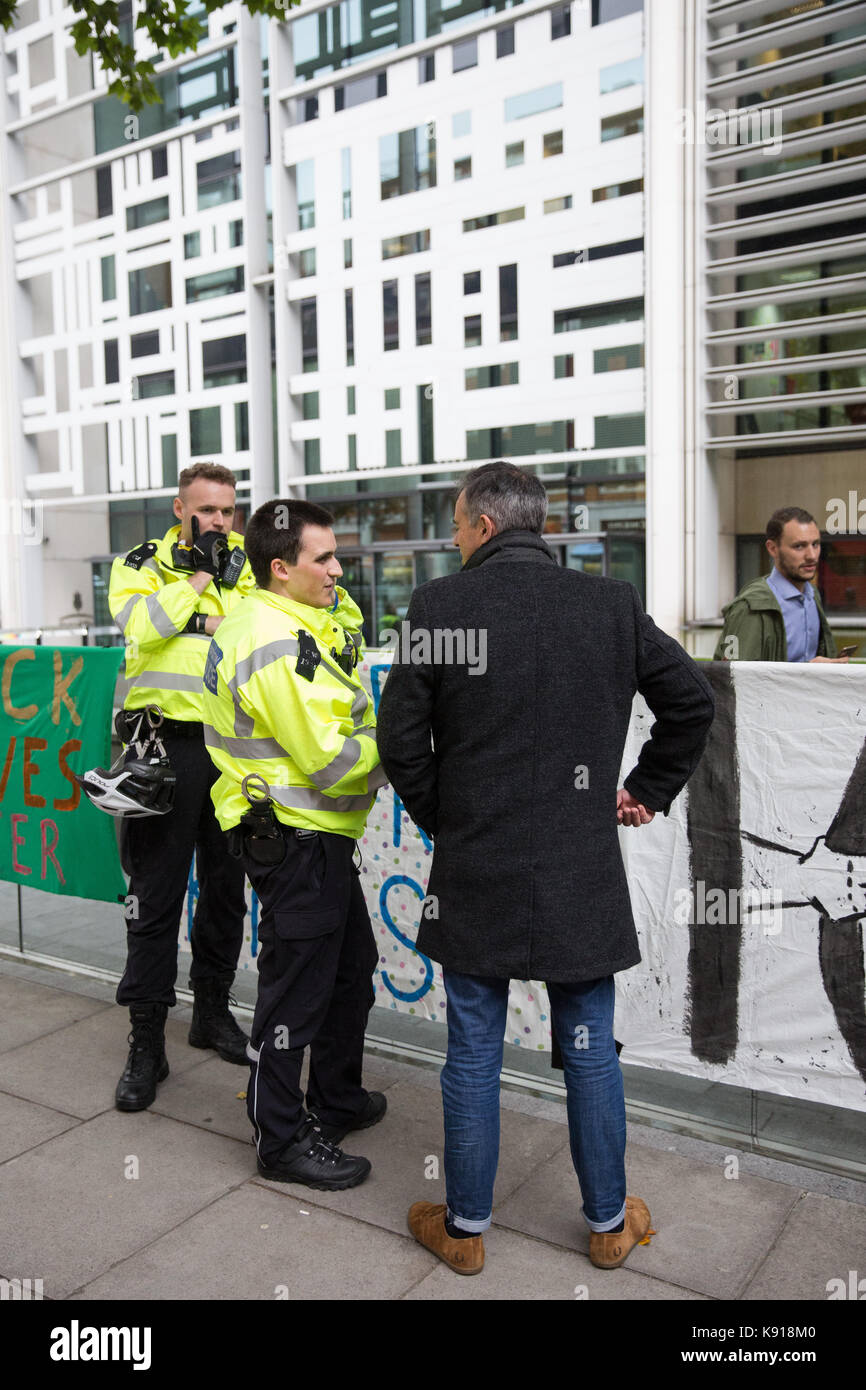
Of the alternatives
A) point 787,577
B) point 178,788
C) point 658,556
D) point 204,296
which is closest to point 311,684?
point 178,788

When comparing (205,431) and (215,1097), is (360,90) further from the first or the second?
(215,1097)

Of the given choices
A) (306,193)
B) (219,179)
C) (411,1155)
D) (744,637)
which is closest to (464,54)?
(306,193)

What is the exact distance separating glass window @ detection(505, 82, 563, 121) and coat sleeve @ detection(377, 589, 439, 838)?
13.6 metres

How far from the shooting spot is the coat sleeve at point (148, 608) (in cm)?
383

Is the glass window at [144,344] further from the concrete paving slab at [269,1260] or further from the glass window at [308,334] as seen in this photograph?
the concrete paving slab at [269,1260]

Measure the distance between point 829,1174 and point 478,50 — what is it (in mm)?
A: 15239

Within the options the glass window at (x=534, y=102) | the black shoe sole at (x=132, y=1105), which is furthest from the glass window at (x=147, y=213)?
the black shoe sole at (x=132, y=1105)

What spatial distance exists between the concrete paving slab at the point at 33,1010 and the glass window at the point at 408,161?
44.5ft

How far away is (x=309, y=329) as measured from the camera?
17.5m

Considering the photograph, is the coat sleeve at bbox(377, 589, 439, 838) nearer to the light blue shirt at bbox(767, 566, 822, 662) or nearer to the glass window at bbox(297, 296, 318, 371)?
the light blue shirt at bbox(767, 566, 822, 662)

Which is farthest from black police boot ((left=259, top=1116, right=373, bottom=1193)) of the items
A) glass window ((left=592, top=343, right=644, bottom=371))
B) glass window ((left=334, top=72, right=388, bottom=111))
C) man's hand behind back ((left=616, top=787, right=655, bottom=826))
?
glass window ((left=334, top=72, right=388, bottom=111))

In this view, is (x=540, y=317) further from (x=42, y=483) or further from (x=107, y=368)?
(x=42, y=483)

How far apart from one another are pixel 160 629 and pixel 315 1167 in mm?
1804

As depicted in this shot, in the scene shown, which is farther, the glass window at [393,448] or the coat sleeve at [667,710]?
the glass window at [393,448]
